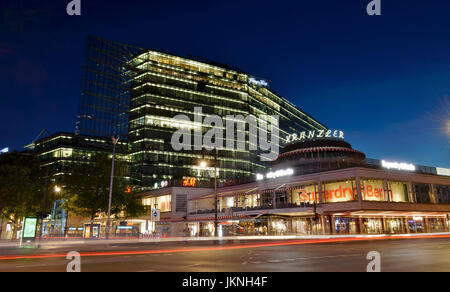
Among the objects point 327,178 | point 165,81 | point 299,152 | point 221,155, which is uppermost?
point 165,81

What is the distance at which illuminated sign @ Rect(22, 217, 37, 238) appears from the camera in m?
35.6

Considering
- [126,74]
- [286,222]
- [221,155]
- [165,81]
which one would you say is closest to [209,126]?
[221,155]

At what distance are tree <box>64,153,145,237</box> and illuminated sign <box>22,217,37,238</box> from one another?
25.9m

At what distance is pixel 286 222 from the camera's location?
184ft

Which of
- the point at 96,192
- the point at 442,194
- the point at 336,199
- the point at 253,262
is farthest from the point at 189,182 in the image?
the point at 253,262

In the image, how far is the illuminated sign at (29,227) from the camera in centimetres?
3562

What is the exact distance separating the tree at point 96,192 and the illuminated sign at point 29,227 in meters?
25.9

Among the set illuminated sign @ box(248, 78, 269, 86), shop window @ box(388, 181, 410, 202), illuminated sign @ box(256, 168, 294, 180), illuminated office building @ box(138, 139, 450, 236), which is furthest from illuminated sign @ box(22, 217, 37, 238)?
illuminated sign @ box(248, 78, 269, 86)

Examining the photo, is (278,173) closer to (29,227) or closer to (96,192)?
(96,192)

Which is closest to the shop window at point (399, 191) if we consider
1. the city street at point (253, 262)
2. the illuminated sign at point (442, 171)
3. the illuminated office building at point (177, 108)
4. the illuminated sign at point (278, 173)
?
the illuminated sign at point (442, 171)

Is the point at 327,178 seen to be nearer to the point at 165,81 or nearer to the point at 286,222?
the point at 286,222

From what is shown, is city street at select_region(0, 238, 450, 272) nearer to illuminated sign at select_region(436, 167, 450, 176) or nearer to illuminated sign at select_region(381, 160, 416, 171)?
illuminated sign at select_region(381, 160, 416, 171)
